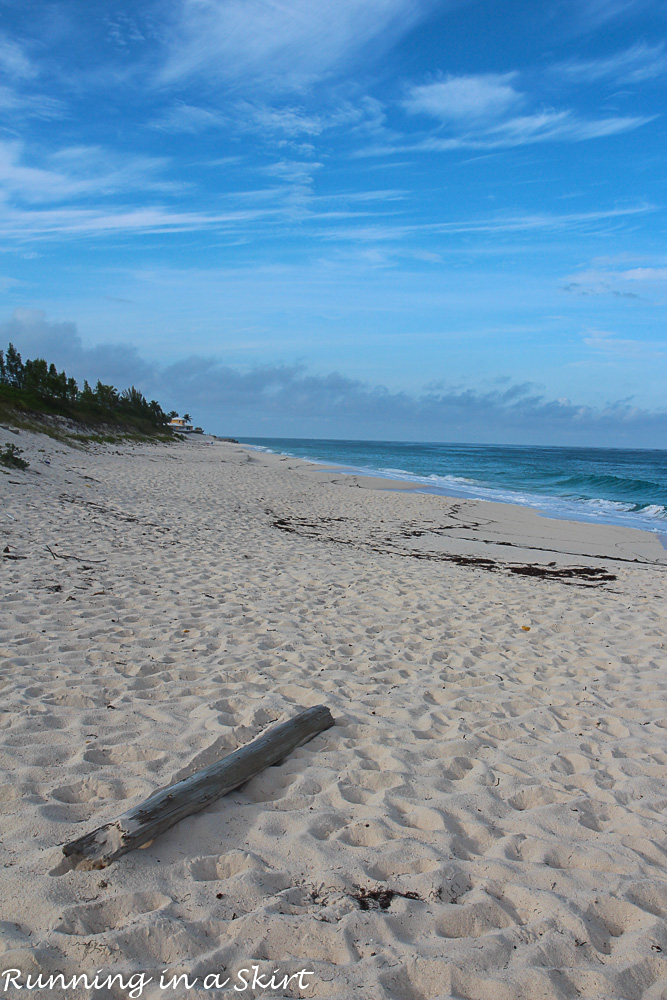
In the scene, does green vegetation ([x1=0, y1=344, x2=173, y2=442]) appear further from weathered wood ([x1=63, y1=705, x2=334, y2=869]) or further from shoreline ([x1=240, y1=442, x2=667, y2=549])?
weathered wood ([x1=63, y1=705, x2=334, y2=869])

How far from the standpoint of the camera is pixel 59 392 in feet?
128

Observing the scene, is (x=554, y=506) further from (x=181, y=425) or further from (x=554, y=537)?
(x=181, y=425)

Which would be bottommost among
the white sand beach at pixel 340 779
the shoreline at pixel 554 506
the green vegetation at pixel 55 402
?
the white sand beach at pixel 340 779

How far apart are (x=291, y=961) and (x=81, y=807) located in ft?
4.51

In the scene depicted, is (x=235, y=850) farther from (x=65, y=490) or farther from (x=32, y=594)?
(x=65, y=490)

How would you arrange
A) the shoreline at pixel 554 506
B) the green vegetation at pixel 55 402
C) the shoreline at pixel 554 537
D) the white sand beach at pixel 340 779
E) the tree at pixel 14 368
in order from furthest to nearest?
the tree at pixel 14 368 < the green vegetation at pixel 55 402 < the shoreline at pixel 554 506 < the shoreline at pixel 554 537 < the white sand beach at pixel 340 779

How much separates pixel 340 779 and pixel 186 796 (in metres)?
0.95

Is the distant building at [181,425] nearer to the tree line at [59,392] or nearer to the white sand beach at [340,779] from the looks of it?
the tree line at [59,392]

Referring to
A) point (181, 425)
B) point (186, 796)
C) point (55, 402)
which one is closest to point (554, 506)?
point (186, 796)

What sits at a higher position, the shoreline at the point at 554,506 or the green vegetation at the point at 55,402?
the green vegetation at the point at 55,402

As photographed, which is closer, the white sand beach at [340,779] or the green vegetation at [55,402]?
the white sand beach at [340,779]

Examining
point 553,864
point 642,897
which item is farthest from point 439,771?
point 642,897

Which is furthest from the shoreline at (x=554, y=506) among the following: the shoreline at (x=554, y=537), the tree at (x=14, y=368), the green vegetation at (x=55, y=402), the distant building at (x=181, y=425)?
the distant building at (x=181, y=425)

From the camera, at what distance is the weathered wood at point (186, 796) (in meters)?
2.50
